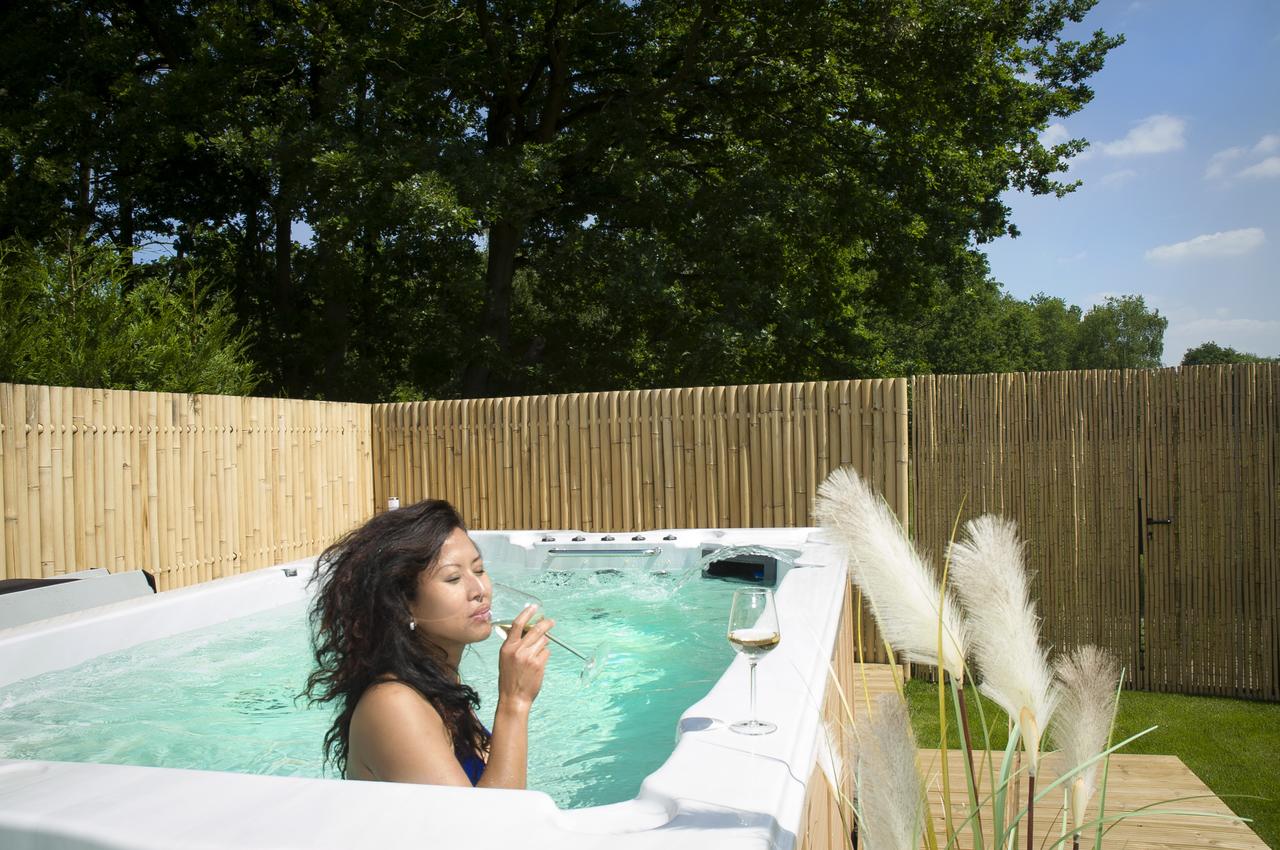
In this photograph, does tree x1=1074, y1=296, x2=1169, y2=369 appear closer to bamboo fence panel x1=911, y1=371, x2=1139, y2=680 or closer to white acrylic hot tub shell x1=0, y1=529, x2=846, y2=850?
bamboo fence panel x1=911, y1=371, x2=1139, y2=680

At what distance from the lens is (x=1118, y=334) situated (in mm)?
52906

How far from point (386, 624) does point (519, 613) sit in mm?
277

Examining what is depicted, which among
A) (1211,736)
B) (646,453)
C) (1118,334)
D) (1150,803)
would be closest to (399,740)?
(1150,803)

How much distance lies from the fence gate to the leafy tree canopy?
6.00 metres

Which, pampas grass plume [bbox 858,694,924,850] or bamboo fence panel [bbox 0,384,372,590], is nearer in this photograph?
pampas grass plume [bbox 858,694,924,850]

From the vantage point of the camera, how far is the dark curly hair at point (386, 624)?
1.84m

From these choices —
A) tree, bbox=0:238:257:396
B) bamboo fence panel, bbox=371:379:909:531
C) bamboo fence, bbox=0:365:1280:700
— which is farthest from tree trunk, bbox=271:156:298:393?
bamboo fence, bbox=0:365:1280:700

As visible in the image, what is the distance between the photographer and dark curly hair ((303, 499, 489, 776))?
184 cm

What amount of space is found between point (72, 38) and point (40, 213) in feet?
8.45

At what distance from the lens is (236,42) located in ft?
34.8

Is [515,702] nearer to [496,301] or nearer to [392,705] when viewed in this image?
[392,705]

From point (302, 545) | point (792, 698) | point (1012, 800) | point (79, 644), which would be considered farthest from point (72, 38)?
point (1012, 800)

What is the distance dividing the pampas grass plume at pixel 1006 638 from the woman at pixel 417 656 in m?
1.14

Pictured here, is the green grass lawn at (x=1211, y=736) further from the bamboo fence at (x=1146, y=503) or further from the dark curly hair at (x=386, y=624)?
the dark curly hair at (x=386, y=624)
